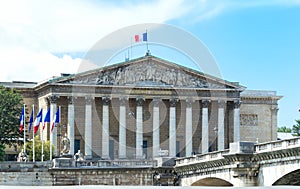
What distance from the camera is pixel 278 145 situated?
1625 inches

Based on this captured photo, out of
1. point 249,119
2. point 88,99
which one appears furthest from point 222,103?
point 88,99


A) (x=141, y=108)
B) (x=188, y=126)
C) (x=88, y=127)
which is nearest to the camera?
(x=88, y=127)

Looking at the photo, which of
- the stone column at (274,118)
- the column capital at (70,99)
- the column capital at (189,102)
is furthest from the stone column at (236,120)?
the column capital at (70,99)

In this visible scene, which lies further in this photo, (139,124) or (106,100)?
(139,124)

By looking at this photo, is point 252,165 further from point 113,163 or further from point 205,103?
point 205,103

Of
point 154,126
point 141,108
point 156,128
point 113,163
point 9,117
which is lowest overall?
point 113,163

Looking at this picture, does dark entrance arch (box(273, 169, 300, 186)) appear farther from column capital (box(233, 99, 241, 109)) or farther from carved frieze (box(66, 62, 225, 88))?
column capital (box(233, 99, 241, 109))

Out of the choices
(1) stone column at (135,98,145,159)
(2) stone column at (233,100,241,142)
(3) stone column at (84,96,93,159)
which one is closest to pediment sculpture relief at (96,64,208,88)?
(1) stone column at (135,98,145,159)

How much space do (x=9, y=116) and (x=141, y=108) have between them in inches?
649

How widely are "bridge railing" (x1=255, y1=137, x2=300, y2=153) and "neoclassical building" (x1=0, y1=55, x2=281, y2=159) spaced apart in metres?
42.6

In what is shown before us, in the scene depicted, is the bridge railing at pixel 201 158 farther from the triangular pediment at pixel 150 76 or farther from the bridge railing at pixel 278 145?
the triangular pediment at pixel 150 76

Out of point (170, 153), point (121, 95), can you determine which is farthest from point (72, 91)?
point (170, 153)

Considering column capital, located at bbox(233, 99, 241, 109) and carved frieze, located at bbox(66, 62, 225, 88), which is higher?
carved frieze, located at bbox(66, 62, 225, 88)

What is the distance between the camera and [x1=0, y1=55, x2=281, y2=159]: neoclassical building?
8706 centimetres
